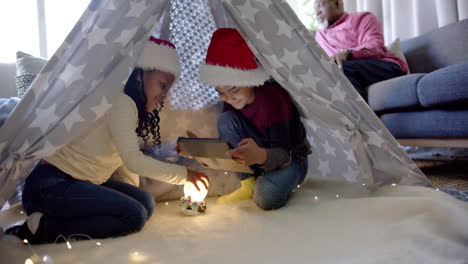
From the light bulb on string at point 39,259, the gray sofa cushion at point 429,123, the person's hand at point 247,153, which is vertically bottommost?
the gray sofa cushion at point 429,123

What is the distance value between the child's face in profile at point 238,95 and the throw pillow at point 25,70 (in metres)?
0.74

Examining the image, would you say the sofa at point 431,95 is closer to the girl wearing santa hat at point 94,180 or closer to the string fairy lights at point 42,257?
the girl wearing santa hat at point 94,180

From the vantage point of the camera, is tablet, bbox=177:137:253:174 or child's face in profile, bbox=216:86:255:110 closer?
tablet, bbox=177:137:253:174

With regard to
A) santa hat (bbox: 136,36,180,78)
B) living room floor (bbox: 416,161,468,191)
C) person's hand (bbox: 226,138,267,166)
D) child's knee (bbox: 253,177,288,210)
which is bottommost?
living room floor (bbox: 416,161,468,191)

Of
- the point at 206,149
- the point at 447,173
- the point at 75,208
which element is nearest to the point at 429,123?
the point at 447,173

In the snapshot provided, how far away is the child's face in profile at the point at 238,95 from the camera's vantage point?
115cm

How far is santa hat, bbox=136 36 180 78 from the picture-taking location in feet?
3.20

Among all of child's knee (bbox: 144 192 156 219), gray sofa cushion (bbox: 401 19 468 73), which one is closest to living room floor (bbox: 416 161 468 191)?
gray sofa cushion (bbox: 401 19 468 73)

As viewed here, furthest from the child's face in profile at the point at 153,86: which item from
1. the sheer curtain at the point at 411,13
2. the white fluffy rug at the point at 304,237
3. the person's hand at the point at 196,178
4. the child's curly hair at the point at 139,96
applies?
the sheer curtain at the point at 411,13

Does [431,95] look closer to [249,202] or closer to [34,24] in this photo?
[249,202]

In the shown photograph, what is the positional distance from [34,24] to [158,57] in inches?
69.9

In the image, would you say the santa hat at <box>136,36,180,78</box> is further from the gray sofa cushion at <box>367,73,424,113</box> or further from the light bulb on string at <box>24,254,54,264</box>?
the gray sofa cushion at <box>367,73,424,113</box>

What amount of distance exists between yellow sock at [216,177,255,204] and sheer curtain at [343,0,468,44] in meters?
1.91

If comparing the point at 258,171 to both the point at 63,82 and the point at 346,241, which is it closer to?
the point at 346,241
